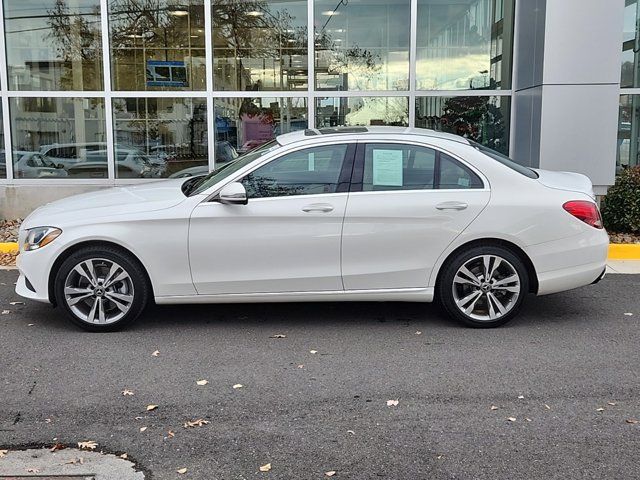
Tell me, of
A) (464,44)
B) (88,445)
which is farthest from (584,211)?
(464,44)

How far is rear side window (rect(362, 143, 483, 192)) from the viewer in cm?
548

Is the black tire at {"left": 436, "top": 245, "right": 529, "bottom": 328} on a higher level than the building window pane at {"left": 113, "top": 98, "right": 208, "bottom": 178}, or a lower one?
lower

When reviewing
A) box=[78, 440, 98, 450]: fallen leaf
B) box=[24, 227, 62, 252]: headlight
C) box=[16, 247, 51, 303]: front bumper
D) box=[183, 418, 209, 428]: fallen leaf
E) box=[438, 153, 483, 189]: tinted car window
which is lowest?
box=[78, 440, 98, 450]: fallen leaf

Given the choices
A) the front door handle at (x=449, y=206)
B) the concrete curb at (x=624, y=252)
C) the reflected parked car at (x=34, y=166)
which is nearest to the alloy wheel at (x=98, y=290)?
the front door handle at (x=449, y=206)

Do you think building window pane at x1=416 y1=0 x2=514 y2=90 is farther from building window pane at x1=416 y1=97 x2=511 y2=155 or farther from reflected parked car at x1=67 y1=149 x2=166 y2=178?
reflected parked car at x1=67 y1=149 x2=166 y2=178

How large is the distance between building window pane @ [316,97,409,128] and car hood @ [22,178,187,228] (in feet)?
17.0

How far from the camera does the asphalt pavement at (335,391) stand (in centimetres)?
348

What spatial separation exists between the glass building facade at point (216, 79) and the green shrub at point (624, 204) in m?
2.14

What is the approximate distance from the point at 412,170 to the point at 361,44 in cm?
593

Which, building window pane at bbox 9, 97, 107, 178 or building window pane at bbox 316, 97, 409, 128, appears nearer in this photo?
building window pane at bbox 9, 97, 107, 178

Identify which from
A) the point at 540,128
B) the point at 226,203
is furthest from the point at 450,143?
the point at 540,128

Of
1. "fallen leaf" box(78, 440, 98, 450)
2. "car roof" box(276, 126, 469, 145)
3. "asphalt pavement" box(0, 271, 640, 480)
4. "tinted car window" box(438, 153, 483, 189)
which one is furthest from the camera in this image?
"car roof" box(276, 126, 469, 145)

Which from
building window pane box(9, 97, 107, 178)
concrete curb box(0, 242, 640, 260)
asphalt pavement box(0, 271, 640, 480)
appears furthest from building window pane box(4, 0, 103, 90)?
concrete curb box(0, 242, 640, 260)

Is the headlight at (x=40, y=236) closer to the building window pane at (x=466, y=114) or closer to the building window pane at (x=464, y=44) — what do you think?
the building window pane at (x=466, y=114)
